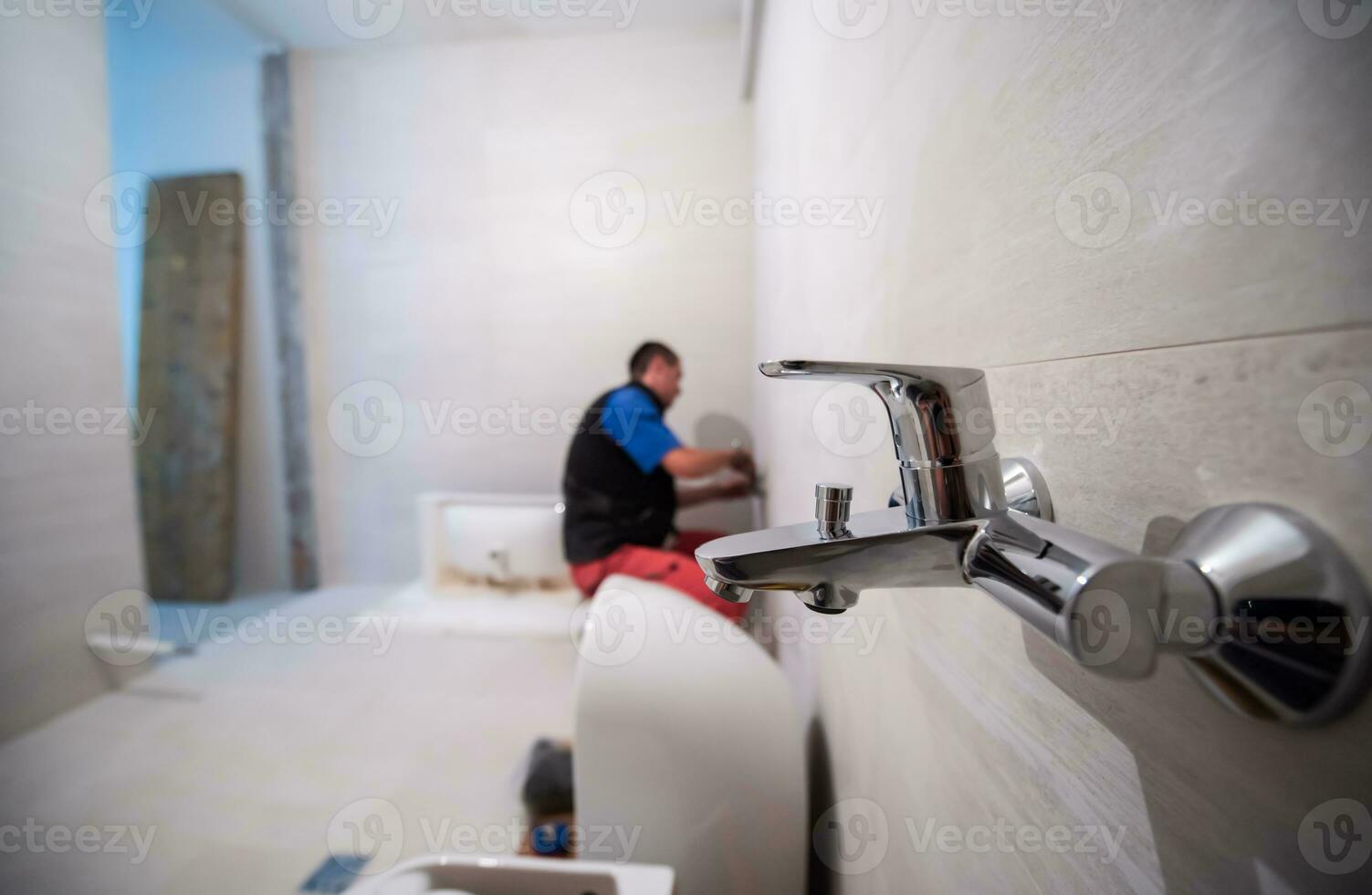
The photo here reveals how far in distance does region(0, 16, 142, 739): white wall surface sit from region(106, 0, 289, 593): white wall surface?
22 centimetres

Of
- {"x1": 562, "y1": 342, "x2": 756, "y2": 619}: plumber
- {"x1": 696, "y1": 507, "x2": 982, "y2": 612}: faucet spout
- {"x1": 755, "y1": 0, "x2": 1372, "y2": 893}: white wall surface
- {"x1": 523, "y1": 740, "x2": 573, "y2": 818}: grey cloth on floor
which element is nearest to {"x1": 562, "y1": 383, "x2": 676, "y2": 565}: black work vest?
{"x1": 562, "y1": 342, "x2": 756, "y2": 619}: plumber

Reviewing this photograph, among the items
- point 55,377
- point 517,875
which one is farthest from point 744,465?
point 55,377

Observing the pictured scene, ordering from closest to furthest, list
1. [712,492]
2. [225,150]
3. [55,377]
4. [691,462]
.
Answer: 1. [55,377]
2. [691,462]
3. [712,492]
4. [225,150]

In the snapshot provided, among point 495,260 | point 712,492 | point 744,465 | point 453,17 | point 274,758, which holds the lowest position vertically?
point 274,758

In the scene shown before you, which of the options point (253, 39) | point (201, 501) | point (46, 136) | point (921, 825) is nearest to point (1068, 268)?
point (921, 825)

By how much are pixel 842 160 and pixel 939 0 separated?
0.80ft

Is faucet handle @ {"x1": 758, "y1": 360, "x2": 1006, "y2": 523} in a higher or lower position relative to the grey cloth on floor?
higher

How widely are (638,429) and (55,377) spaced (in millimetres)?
1578

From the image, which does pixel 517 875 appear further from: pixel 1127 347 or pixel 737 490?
pixel 737 490

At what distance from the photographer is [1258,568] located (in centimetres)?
12

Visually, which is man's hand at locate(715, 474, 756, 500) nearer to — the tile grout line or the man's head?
the man's head

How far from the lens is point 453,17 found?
1.94 metres

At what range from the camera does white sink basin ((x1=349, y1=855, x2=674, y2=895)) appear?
0.57 metres

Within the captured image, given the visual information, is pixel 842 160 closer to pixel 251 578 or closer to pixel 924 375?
pixel 924 375
